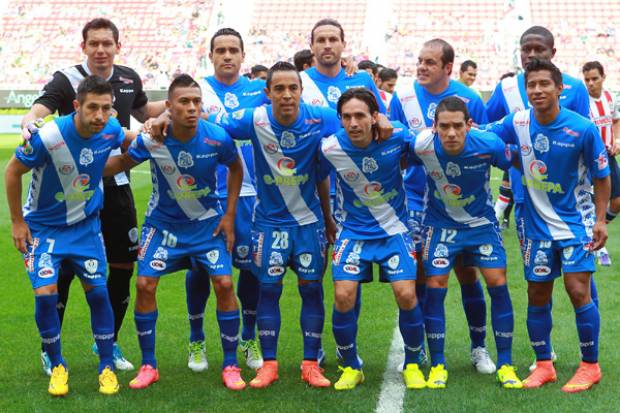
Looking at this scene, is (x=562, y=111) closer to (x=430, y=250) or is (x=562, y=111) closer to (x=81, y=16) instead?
(x=430, y=250)

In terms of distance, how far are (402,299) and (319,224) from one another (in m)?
0.67

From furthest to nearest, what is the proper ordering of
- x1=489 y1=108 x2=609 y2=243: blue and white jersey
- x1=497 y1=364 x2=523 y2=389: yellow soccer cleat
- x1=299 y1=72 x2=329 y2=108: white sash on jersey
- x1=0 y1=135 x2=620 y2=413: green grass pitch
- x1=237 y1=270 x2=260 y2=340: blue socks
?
x1=299 y1=72 x2=329 y2=108: white sash on jersey < x1=237 y1=270 x2=260 y2=340: blue socks < x1=497 y1=364 x2=523 y2=389: yellow soccer cleat < x1=489 y1=108 x2=609 y2=243: blue and white jersey < x1=0 y1=135 x2=620 y2=413: green grass pitch

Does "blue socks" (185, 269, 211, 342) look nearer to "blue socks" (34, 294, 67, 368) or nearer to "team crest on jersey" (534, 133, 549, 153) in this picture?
"blue socks" (34, 294, 67, 368)

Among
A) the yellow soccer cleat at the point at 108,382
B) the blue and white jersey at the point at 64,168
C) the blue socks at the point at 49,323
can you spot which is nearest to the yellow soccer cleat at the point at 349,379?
the yellow soccer cleat at the point at 108,382

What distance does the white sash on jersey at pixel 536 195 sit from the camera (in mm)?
4863

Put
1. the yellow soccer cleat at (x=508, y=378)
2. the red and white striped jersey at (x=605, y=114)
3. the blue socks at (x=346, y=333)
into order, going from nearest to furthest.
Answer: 1. the yellow soccer cleat at (x=508, y=378)
2. the blue socks at (x=346, y=333)
3. the red and white striped jersey at (x=605, y=114)

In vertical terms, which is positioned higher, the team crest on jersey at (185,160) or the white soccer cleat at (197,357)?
the team crest on jersey at (185,160)

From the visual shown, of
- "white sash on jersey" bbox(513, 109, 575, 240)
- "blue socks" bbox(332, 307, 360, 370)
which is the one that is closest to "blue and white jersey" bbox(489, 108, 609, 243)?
"white sash on jersey" bbox(513, 109, 575, 240)

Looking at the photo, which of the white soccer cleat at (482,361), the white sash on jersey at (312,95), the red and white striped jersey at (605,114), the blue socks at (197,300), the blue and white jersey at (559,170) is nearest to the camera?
the blue and white jersey at (559,170)

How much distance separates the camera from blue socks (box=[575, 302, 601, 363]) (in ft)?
16.1

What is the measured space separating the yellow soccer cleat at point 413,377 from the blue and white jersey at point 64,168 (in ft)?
6.57

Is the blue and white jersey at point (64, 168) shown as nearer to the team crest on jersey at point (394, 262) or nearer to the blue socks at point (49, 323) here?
the blue socks at point (49, 323)

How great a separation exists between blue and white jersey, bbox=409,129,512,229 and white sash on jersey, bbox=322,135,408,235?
257 mm

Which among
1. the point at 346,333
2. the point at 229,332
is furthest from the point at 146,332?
the point at 346,333
